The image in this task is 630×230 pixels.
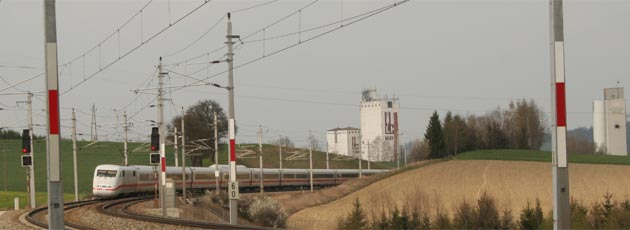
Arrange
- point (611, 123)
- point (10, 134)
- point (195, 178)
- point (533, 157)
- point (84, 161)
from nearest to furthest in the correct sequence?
point (195, 178)
point (533, 157)
point (84, 161)
point (611, 123)
point (10, 134)

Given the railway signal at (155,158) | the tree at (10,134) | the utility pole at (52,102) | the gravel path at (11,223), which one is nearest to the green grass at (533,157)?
the railway signal at (155,158)

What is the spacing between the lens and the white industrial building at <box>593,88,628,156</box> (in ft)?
458

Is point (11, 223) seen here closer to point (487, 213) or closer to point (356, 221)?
point (356, 221)

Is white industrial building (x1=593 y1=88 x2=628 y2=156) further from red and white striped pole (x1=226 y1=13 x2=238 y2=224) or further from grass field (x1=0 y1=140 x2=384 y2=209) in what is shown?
red and white striped pole (x1=226 y1=13 x2=238 y2=224)

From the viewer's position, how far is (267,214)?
178ft

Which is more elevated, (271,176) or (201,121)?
(201,121)

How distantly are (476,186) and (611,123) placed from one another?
8083 cm

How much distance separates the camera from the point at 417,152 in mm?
136125

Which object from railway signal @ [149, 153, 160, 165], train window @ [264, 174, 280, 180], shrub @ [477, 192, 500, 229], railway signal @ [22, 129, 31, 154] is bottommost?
train window @ [264, 174, 280, 180]

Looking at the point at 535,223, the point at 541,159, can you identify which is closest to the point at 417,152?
the point at 541,159

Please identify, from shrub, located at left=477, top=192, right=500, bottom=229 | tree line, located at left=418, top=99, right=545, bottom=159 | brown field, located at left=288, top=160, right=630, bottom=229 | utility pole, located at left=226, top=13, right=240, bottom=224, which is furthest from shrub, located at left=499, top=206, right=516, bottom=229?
tree line, located at left=418, top=99, right=545, bottom=159

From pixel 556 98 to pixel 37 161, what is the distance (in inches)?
4611

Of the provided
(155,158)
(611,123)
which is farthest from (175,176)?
(611,123)

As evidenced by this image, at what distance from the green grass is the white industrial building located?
165 feet
